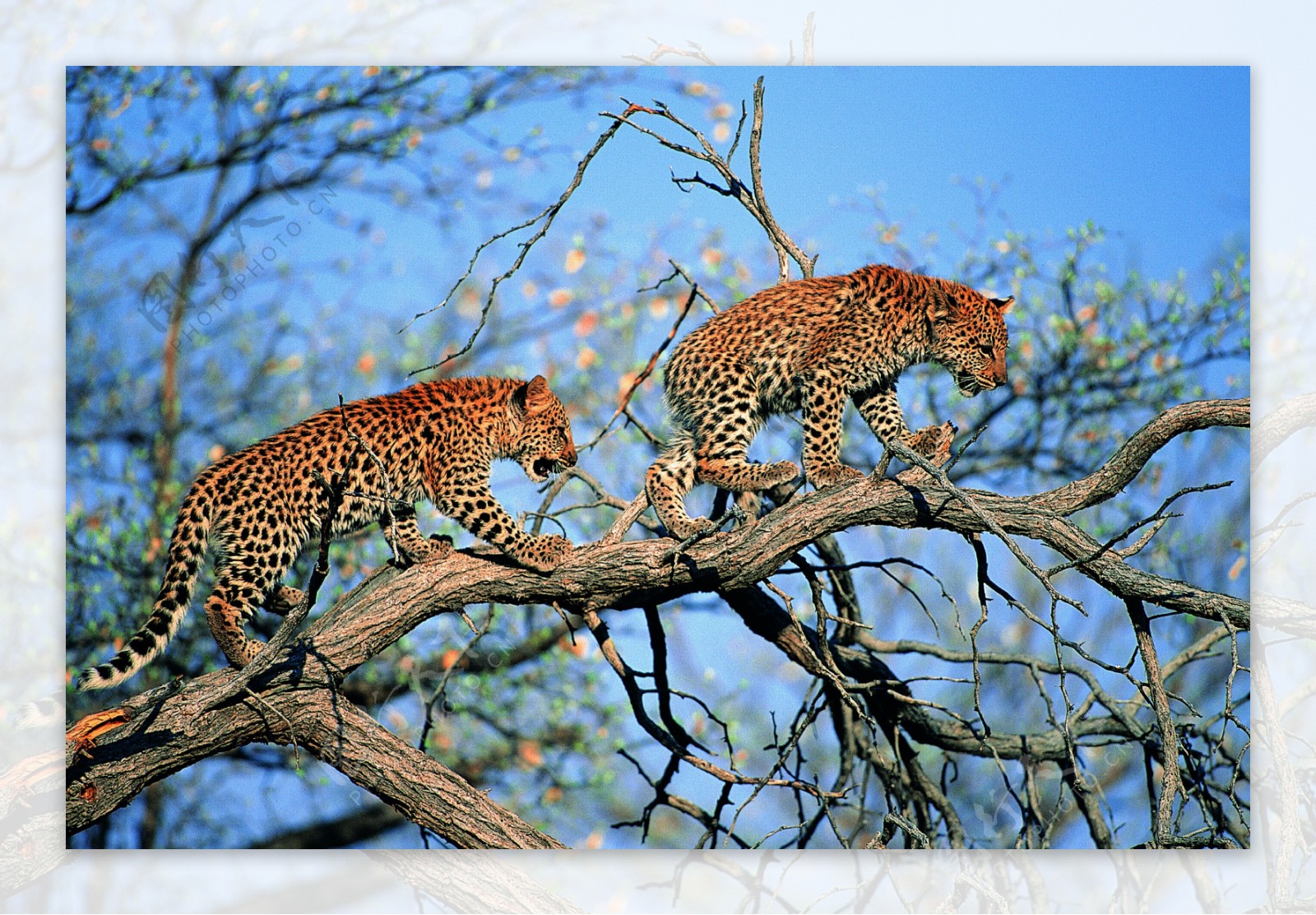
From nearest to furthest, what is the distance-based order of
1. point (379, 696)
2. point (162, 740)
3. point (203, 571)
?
point (162, 740) < point (203, 571) < point (379, 696)

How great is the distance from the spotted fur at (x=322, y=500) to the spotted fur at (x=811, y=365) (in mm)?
483

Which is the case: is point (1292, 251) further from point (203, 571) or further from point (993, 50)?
point (203, 571)

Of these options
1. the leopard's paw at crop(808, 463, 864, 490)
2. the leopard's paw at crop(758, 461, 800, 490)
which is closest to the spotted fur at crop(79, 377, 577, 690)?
the leopard's paw at crop(758, 461, 800, 490)

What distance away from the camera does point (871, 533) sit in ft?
14.6

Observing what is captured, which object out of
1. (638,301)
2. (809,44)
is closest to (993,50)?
(809,44)

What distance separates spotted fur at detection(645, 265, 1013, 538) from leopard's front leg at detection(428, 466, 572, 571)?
364 mm

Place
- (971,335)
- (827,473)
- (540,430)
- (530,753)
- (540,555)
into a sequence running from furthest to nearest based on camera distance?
(530,753), (971,335), (540,430), (827,473), (540,555)

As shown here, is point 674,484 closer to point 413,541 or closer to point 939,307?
point 413,541

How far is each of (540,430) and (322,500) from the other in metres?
0.69

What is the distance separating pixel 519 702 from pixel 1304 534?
2597 mm

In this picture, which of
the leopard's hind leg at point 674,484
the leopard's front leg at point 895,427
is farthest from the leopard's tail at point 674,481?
the leopard's front leg at point 895,427

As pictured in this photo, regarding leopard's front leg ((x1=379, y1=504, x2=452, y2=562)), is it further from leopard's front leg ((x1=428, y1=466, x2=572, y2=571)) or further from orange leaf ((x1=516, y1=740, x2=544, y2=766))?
orange leaf ((x1=516, y1=740, x2=544, y2=766))

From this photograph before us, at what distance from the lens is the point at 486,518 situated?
3.77m

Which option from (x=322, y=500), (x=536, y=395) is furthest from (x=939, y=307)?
(x=322, y=500)
